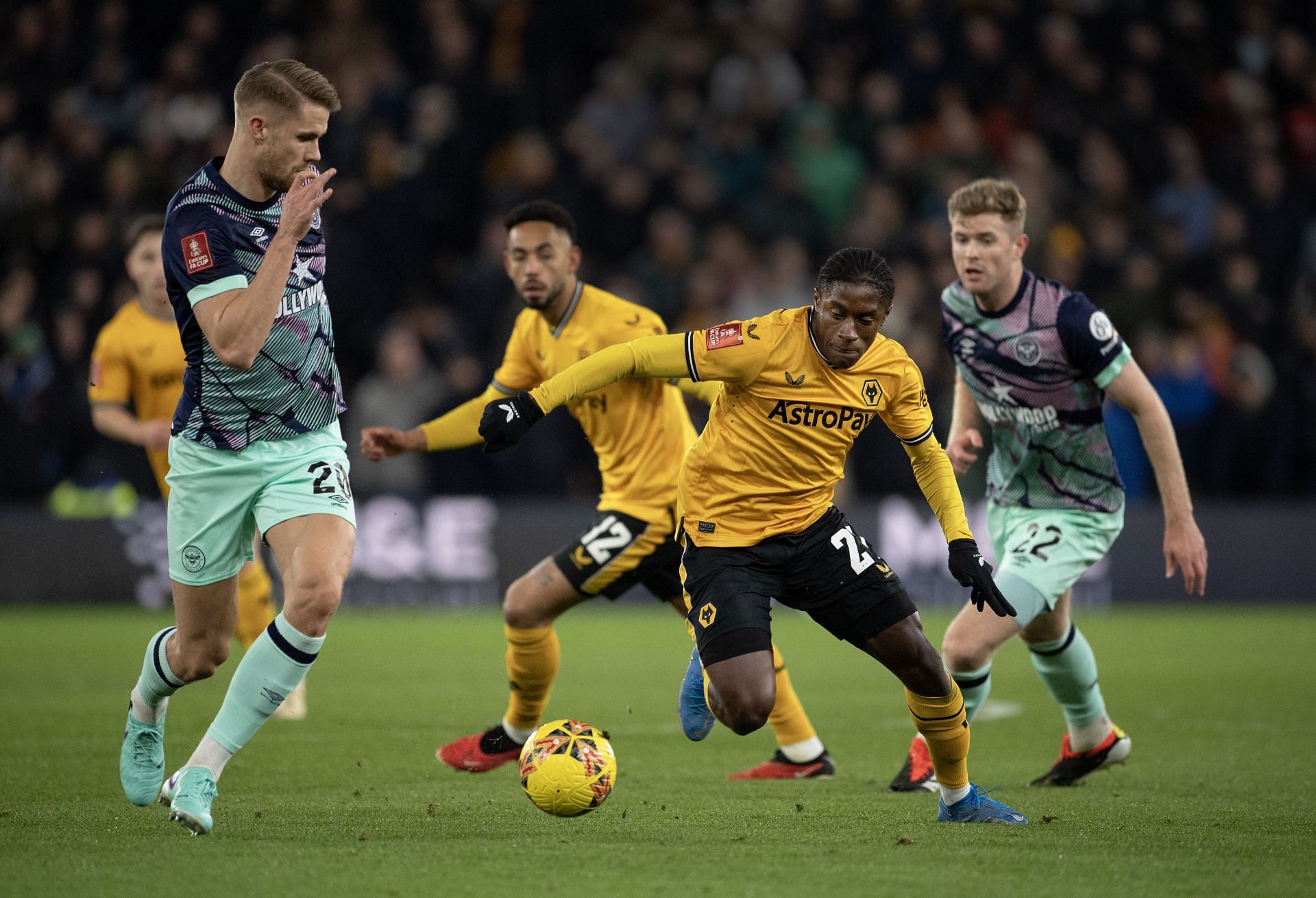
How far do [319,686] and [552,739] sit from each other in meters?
4.67

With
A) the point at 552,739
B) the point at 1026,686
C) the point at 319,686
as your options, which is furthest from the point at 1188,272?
the point at 552,739

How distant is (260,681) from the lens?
17.6ft

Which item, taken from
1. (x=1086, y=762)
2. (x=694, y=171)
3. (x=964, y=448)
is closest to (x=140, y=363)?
(x=964, y=448)

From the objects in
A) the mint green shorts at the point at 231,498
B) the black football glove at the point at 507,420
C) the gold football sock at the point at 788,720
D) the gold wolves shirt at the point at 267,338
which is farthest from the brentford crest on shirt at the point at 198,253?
the gold football sock at the point at 788,720

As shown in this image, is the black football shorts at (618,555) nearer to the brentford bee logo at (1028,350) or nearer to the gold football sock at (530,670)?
the gold football sock at (530,670)

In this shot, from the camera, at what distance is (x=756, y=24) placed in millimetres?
17562

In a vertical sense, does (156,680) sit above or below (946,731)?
below

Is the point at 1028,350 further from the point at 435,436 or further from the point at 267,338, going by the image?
the point at 267,338

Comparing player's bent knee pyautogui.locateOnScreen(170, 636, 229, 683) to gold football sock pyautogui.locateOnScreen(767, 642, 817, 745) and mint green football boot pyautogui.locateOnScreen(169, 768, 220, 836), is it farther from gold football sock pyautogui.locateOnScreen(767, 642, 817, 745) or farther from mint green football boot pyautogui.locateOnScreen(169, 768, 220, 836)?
gold football sock pyautogui.locateOnScreen(767, 642, 817, 745)

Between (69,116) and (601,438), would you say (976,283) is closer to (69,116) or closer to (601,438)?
(601,438)

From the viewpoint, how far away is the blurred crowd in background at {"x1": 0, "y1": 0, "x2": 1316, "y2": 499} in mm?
15102

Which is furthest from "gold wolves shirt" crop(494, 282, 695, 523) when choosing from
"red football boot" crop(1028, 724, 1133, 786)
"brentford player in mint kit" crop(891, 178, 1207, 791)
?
"red football boot" crop(1028, 724, 1133, 786)

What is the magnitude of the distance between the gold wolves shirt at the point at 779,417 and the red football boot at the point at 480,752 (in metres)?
1.66

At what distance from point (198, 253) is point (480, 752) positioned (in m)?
2.68
